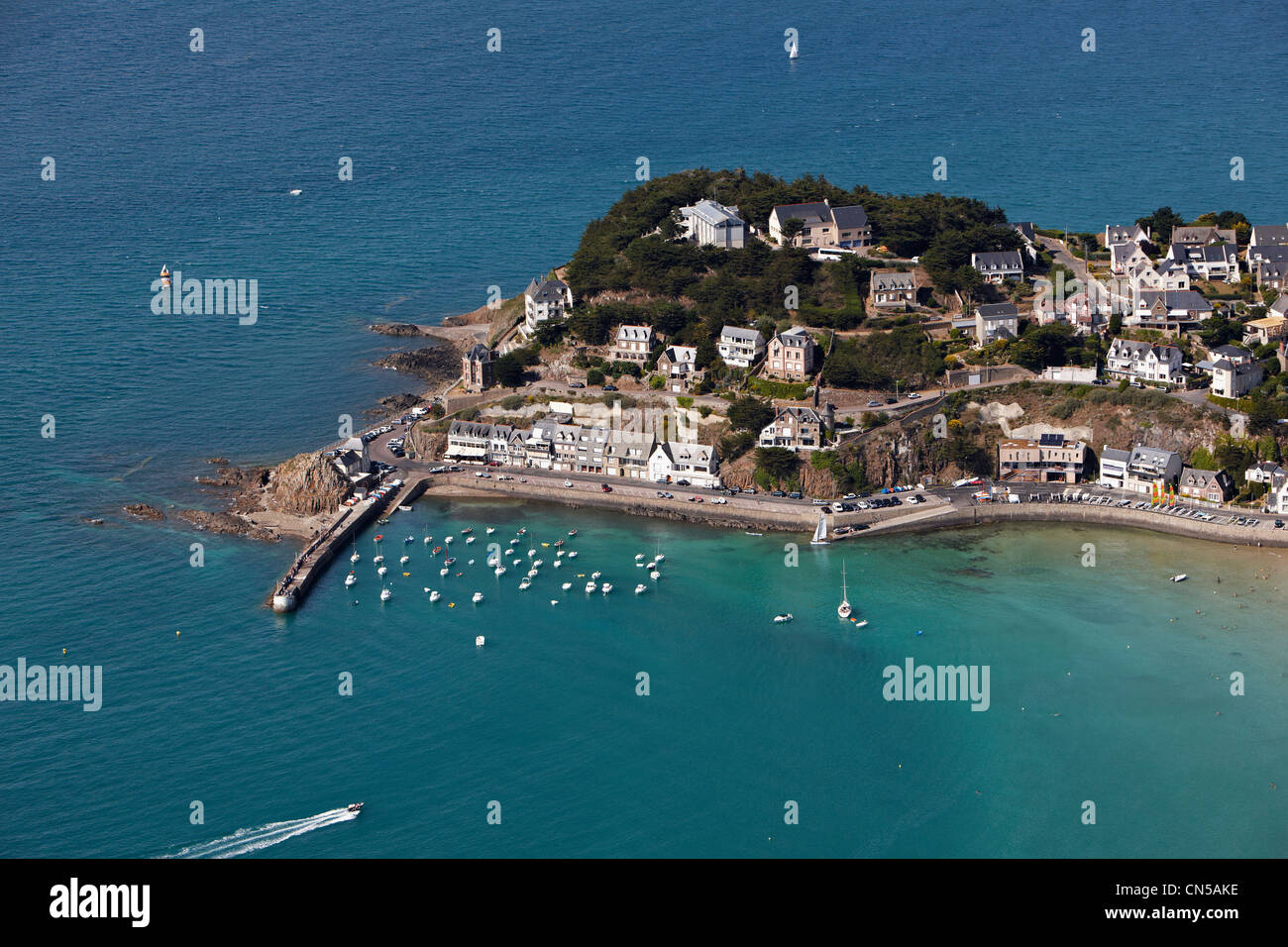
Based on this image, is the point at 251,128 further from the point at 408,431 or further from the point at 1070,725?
the point at 1070,725

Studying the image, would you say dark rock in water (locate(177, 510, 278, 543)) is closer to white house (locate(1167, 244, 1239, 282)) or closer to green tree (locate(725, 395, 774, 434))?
green tree (locate(725, 395, 774, 434))

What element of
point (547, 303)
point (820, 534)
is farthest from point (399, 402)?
point (820, 534)

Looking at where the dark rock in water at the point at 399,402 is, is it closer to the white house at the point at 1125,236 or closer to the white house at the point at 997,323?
the white house at the point at 997,323

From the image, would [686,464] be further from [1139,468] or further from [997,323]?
[1139,468]

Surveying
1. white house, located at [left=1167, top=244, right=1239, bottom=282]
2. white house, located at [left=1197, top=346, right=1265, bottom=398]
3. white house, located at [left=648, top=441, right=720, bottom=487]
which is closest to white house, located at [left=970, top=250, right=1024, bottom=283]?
white house, located at [left=1167, top=244, right=1239, bottom=282]

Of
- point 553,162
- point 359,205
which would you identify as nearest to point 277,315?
point 359,205

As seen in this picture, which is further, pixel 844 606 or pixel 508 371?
pixel 508 371

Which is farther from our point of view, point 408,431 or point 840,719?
point 408,431
